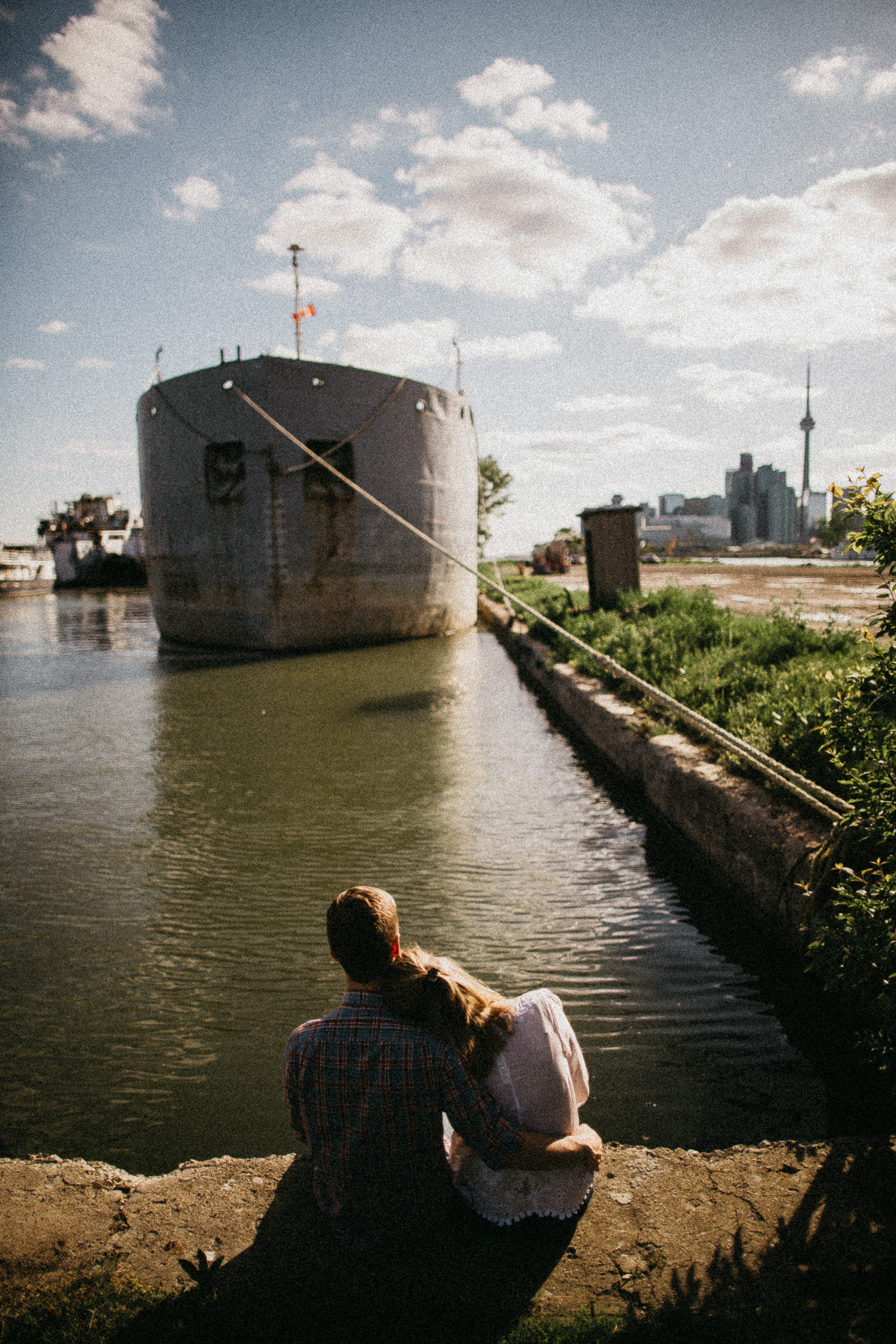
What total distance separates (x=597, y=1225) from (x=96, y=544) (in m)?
54.3

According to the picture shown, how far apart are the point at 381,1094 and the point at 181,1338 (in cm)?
56

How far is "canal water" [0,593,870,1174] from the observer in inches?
107

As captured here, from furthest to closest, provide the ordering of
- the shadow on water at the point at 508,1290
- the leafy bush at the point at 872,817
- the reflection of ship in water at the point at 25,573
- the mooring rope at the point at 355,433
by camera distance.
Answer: the reflection of ship in water at the point at 25,573
the mooring rope at the point at 355,433
the leafy bush at the point at 872,817
the shadow on water at the point at 508,1290

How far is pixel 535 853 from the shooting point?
16.3 feet

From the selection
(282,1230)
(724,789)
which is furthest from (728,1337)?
(724,789)

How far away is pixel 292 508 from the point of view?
1463 centimetres

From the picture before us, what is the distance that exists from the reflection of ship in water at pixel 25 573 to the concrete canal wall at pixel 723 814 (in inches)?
1760

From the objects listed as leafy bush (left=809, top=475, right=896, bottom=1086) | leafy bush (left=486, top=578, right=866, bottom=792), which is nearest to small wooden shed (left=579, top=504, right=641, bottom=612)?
leafy bush (left=486, top=578, right=866, bottom=792)

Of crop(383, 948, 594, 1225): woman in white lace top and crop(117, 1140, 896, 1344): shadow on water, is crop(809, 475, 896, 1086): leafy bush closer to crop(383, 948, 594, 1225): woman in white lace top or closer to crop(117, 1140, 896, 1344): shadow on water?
crop(117, 1140, 896, 1344): shadow on water

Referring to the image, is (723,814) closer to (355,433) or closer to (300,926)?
(300,926)

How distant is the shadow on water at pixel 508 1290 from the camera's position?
1.56 m

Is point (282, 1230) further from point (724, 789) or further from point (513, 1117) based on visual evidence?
point (724, 789)

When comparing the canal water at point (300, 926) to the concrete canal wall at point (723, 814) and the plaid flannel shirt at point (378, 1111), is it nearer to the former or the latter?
the concrete canal wall at point (723, 814)

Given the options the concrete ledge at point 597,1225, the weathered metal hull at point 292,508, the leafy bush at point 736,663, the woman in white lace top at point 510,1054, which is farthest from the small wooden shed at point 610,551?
the woman in white lace top at point 510,1054
